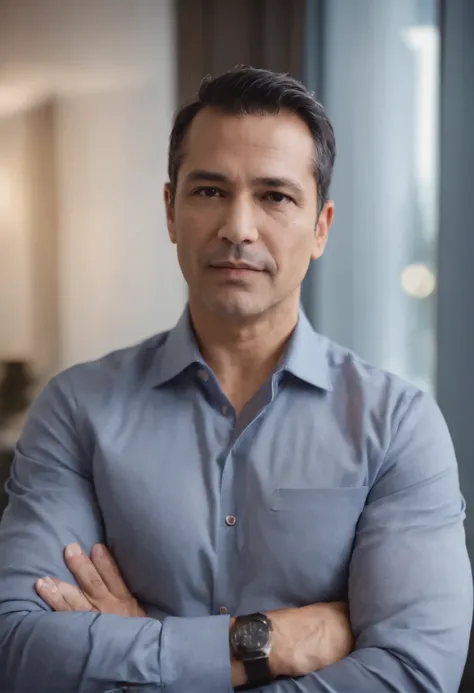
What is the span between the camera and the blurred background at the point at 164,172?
Result: 1637 mm

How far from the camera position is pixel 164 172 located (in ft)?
6.13

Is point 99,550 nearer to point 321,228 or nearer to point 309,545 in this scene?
point 309,545

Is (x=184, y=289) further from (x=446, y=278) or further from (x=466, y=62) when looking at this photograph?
(x=466, y=62)

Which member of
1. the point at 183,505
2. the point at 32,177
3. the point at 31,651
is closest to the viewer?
the point at 31,651

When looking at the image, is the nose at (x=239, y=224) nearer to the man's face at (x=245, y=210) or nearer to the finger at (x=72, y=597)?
the man's face at (x=245, y=210)

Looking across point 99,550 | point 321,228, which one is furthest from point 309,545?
point 321,228

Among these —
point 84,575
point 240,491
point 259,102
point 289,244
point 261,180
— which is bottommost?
point 84,575

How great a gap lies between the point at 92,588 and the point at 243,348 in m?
0.50

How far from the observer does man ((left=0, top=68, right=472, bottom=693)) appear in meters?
1.13

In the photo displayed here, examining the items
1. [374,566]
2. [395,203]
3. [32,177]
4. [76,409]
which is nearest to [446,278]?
[395,203]

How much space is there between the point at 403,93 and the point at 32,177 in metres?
0.94

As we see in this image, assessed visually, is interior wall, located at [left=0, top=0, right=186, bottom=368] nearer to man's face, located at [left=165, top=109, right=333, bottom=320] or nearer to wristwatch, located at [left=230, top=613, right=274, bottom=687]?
man's face, located at [left=165, top=109, right=333, bottom=320]

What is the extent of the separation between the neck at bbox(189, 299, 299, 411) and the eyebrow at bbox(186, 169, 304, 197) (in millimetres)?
221

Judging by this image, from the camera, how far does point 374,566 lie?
3.81ft
